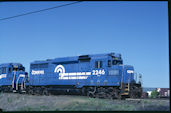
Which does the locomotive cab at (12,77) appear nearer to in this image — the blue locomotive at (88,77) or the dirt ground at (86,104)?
the blue locomotive at (88,77)

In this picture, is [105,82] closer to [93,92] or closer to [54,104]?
[93,92]

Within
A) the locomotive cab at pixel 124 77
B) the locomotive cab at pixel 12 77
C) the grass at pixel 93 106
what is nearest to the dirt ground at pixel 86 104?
the grass at pixel 93 106

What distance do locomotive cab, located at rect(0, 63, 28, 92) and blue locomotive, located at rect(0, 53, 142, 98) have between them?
287cm

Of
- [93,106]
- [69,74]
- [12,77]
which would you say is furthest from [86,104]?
[12,77]

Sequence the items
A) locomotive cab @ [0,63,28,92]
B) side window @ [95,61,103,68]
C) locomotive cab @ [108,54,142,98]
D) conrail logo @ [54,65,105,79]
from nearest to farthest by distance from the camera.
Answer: locomotive cab @ [108,54,142,98] → side window @ [95,61,103,68] → conrail logo @ [54,65,105,79] → locomotive cab @ [0,63,28,92]

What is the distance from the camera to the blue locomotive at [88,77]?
18000 mm

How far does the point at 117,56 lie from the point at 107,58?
1.00 metres

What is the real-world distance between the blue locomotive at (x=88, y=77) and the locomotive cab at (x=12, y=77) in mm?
2874

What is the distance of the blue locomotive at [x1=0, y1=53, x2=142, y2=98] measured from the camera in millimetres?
18000

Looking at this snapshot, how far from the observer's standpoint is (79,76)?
65.1ft

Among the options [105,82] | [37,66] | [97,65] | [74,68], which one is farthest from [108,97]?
[37,66]

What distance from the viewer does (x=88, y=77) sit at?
19203mm

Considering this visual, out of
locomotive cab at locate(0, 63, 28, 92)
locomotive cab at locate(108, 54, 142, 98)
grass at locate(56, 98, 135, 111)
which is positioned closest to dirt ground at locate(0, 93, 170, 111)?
grass at locate(56, 98, 135, 111)

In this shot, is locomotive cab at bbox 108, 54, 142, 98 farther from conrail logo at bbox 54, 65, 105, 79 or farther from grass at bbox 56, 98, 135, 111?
grass at bbox 56, 98, 135, 111
